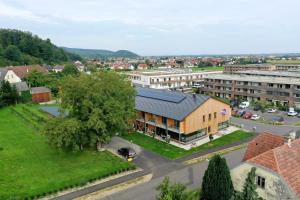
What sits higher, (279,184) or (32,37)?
(32,37)

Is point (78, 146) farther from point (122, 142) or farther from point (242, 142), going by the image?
point (242, 142)

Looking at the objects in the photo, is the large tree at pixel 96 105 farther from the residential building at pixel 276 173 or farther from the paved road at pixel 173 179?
the residential building at pixel 276 173

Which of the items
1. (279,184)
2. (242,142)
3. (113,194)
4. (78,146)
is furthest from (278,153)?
(78,146)

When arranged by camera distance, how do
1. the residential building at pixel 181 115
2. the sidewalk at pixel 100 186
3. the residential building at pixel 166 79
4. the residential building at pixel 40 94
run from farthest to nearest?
the residential building at pixel 166 79, the residential building at pixel 40 94, the residential building at pixel 181 115, the sidewalk at pixel 100 186

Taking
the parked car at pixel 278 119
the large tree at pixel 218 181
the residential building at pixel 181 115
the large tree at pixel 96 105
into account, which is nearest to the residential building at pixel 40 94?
the residential building at pixel 181 115

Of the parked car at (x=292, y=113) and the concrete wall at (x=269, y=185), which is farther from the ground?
the concrete wall at (x=269, y=185)

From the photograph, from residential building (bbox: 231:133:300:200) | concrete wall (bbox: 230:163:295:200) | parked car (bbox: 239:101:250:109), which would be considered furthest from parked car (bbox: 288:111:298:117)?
concrete wall (bbox: 230:163:295:200)
